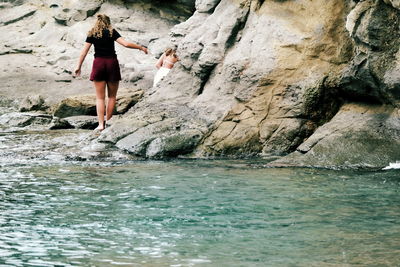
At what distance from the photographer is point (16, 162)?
9.35 meters

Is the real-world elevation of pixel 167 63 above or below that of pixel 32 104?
above

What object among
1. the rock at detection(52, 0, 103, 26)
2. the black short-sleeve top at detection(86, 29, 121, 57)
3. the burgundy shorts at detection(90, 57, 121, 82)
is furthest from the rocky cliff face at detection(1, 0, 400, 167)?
the rock at detection(52, 0, 103, 26)

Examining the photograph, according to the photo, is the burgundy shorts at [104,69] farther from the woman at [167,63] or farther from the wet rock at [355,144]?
the wet rock at [355,144]

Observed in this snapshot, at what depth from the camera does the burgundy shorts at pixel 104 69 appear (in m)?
11.8

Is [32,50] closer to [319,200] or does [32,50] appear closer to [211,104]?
[211,104]

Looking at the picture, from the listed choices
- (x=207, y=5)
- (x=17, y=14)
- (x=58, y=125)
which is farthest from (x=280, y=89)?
(x=17, y=14)

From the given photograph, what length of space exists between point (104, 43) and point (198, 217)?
21.3ft

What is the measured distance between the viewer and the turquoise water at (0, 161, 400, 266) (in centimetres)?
476

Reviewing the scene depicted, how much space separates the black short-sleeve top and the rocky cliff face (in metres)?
1.11

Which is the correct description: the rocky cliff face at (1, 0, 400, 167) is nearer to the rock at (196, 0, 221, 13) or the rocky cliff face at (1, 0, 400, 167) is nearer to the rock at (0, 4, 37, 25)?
the rock at (196, 0, 221, 13)

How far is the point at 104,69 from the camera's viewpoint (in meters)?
11.9

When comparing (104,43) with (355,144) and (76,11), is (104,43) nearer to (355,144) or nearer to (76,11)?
(355,144)

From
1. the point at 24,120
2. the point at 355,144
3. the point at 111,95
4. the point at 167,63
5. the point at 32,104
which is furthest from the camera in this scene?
the point at 32,104

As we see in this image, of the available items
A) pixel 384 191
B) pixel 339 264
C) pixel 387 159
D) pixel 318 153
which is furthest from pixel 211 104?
pixel 339 264
